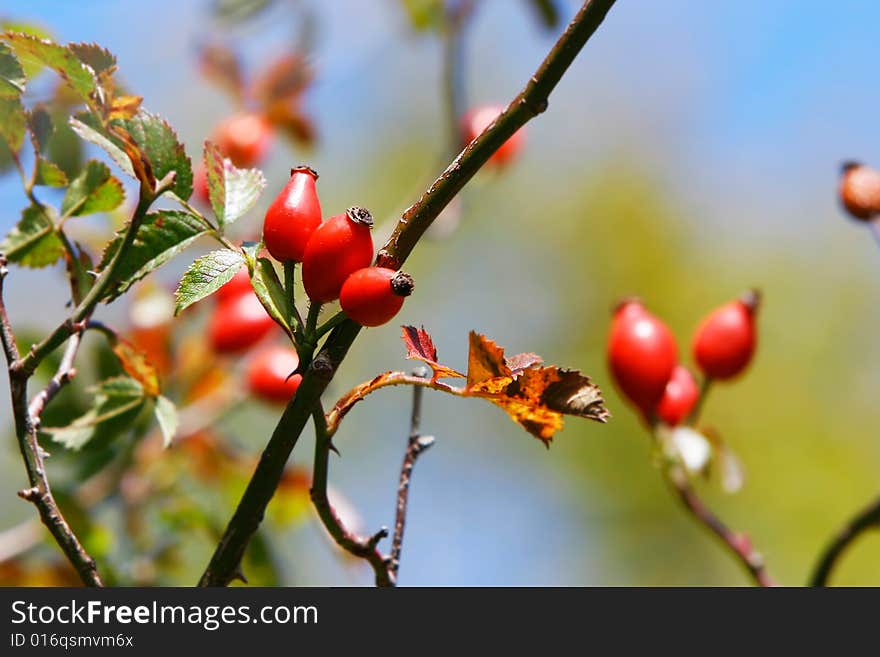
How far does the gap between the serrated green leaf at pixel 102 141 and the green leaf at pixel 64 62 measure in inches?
1.1

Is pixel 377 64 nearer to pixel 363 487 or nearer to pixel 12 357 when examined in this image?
pixel 363 487

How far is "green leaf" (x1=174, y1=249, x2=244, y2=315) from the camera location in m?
0.87

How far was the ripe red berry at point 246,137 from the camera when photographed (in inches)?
99.3

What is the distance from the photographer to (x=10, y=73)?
1.00 meters

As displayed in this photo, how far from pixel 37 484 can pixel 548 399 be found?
456 millimetres

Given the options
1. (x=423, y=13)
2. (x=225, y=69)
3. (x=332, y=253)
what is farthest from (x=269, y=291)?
(x=225, y=69)

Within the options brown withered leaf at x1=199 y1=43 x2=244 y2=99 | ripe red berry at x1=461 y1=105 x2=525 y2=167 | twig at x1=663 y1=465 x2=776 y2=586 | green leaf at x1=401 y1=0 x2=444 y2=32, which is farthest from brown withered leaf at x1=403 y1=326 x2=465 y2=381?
brown withered leaf at x1=199 y1=43 x2=244 y2=99

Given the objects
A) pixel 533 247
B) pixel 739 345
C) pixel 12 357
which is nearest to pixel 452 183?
pixel 12 357

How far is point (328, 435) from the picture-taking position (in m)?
0.83

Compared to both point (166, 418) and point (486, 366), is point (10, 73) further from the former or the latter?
point (486, 366)

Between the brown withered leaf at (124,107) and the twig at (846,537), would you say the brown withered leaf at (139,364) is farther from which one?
the twig at (846,537)

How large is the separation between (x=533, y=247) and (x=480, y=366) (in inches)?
239

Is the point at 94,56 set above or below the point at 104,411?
above

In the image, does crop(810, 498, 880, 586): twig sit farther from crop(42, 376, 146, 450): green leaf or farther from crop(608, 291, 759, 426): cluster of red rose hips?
crop(42, 376, 146, 450): green leaf
